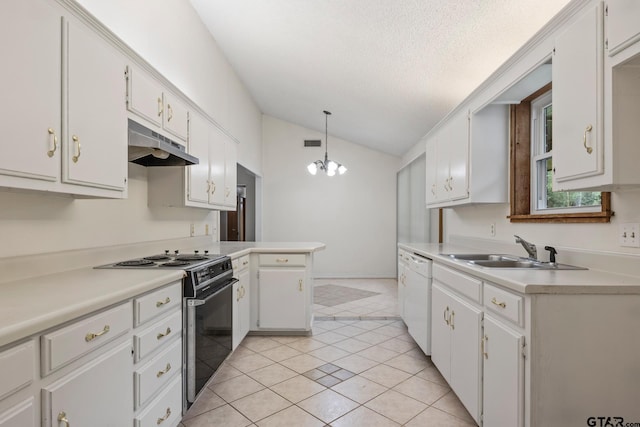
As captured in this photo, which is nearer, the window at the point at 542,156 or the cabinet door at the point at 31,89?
the cabinet door at the point at 31,89

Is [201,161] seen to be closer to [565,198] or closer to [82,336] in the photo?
[82,336]

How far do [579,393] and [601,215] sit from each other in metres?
0.89

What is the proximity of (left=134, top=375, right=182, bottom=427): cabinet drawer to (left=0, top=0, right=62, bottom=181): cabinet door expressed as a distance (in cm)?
106

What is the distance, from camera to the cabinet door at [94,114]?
148 cm

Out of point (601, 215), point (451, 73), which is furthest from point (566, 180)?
point (451, 73)

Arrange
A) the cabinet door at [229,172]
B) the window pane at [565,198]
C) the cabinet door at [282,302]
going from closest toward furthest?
the window pane at [565,198] < the cabinet door at [282,302] < the cabinet door at [229,172]

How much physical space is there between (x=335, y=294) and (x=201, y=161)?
3337mm

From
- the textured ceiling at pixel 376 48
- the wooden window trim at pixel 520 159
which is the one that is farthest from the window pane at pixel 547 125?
the textured ceiling at pixel 376 48

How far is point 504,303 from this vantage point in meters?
1.60

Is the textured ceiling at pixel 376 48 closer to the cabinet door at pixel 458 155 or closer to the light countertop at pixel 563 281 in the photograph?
the cabinet door at pixel 458 155

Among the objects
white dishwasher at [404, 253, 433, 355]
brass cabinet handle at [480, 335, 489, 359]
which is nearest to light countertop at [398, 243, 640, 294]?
brass cabinet handle at [480, 335, 489, 359]

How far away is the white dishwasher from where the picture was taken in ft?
9.22

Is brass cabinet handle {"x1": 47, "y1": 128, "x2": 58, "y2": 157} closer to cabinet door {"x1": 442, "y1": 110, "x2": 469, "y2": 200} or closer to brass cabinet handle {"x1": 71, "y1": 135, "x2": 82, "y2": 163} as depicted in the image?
brass cabinet handle {"x1": 71, "y1": 135, "x2": 82, "y2": 163}

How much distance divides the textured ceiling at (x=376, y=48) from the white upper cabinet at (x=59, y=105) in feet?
6.18
